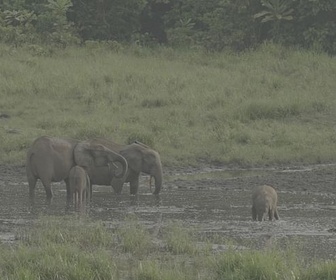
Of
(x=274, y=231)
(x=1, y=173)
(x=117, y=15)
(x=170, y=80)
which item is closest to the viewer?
(x=274, y=231)

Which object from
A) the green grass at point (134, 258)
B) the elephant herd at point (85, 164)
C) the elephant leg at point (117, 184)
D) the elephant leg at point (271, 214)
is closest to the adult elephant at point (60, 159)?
the elephant herd at point (85, 164)

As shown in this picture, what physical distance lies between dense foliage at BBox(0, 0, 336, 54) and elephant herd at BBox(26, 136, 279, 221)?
1132cm

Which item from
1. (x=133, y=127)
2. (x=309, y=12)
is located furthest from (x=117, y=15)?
(x=133, y=127)

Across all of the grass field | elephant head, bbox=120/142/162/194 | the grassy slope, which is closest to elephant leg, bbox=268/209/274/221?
the grass field

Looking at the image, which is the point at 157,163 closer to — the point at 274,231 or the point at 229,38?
the point at 274,231

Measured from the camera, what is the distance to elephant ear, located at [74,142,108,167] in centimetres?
1592

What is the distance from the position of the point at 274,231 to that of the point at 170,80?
11797 millimetres

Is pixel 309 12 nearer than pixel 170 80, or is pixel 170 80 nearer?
pixel 170 80

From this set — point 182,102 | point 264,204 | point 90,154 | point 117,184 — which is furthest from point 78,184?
point 182,102

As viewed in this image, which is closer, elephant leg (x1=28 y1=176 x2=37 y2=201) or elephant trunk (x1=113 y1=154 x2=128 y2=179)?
elephant leg (x1=28 y1=176 x2=37 y2=201)

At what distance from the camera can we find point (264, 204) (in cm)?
1359

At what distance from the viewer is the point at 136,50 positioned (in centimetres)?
2775

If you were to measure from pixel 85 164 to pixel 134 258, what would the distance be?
211 inches

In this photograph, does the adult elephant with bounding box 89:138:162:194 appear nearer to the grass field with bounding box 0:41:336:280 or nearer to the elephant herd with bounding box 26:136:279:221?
the elephant herd with bounding box 26:136:279:221
